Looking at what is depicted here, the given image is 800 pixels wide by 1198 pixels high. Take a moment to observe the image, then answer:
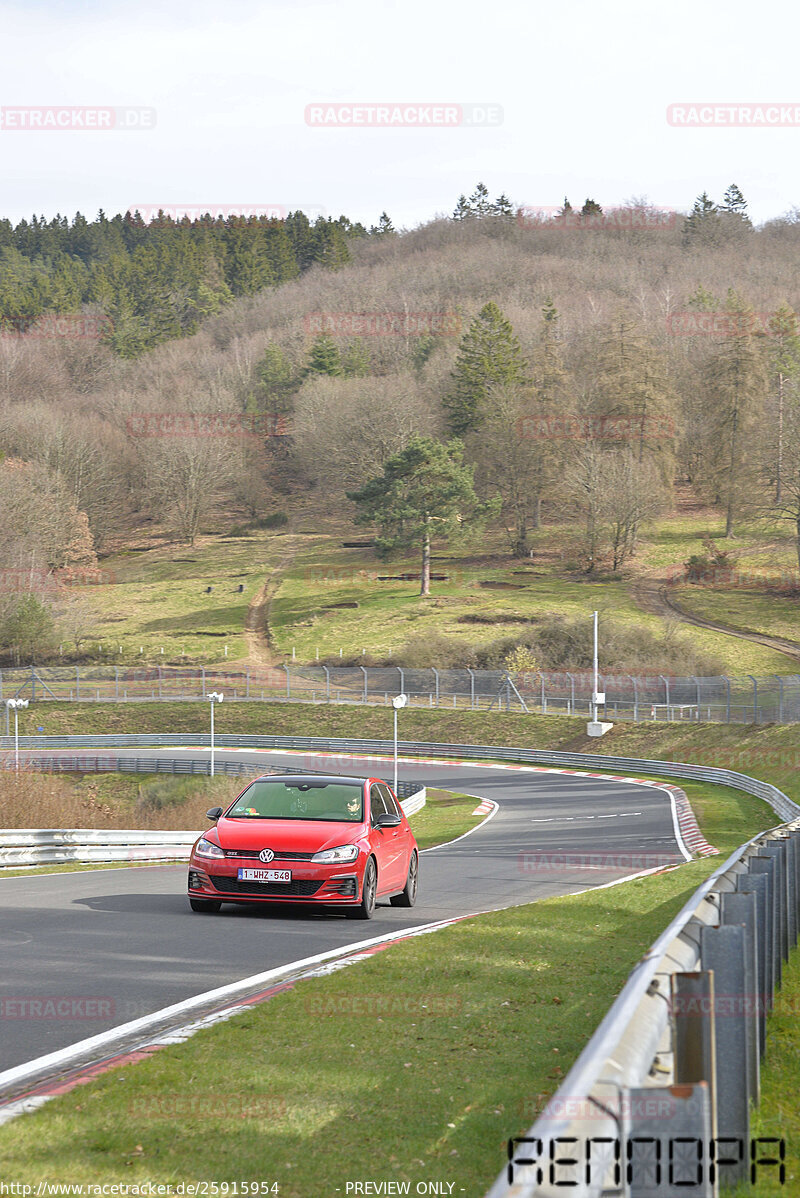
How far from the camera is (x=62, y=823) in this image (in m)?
28.8

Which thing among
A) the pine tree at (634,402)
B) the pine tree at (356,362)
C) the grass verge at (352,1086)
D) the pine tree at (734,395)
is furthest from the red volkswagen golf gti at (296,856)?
the pine tree at (356,362)

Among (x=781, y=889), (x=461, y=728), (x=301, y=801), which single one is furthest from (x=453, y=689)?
(x=781, y=889)

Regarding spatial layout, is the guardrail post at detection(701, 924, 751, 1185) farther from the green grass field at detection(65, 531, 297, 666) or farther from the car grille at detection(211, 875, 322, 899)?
the green grass field at detection(65, 531, 297, 666)

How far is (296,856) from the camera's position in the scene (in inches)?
494

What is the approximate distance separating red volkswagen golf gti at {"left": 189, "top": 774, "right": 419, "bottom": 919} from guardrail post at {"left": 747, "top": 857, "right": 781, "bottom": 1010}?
579cm

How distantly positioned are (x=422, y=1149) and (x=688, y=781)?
41122 millimetres

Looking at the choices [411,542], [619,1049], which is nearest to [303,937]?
[619,1049]

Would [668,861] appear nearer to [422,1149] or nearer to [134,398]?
[422,1149]

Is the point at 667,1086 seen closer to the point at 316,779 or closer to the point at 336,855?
the point at 336,855

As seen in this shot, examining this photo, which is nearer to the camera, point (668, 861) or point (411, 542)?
point (668, 861)

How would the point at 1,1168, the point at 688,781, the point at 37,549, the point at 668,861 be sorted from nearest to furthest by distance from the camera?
1. the point at 1,1168
2. the point at 668,861
3. the point at 688,781
4. the point at 37,549

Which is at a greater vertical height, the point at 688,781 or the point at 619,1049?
the point at 619,1049

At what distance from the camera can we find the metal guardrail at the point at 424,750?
147 feet

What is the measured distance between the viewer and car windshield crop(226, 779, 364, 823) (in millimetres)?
13547
